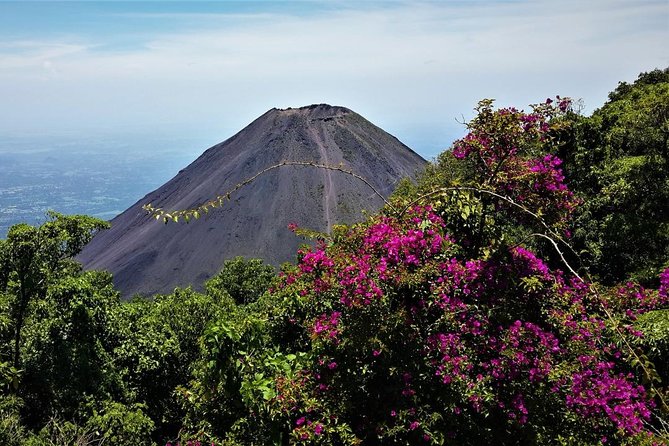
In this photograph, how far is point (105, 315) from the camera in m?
9.31

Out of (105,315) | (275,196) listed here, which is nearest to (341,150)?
(275,196)

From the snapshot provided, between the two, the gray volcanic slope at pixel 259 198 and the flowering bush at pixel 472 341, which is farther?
the gray volcanic slope at pixel 259 198

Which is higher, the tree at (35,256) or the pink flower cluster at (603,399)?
the tree at (35,256)

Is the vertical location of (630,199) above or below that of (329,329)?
above

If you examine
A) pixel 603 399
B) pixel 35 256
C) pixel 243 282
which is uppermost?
pixel 35 256

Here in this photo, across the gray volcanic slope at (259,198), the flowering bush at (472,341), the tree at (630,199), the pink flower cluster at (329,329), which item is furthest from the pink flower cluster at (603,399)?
the gray volcanic slope at (259,198)

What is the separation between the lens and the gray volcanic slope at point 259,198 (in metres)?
45.2

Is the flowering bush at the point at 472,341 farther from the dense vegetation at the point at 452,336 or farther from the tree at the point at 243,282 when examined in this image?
the tree at the point at 243,282

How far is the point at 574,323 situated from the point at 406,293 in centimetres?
148

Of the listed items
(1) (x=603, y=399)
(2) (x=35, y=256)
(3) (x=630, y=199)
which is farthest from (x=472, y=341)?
(3) (x=630, y=199)

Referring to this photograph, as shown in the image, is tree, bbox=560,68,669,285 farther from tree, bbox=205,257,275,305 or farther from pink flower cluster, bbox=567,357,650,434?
tree, bbox=205,257,275,305

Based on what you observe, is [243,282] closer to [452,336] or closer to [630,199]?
[630,199]

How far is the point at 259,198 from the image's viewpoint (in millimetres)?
51688

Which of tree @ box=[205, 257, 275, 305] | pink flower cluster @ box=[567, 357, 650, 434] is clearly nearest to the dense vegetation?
pink flower cluster @ box=[567, 357, 650, 434]
